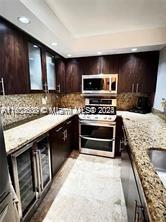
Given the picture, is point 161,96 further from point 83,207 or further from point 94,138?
point 83,207

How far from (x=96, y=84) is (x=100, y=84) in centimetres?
9

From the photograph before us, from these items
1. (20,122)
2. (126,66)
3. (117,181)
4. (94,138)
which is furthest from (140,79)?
(20,122)

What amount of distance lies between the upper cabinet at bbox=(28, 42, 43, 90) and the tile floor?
5.08 feet

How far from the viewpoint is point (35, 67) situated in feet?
6.85

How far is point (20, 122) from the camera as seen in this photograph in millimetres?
1983

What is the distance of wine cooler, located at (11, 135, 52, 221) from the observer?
124cm

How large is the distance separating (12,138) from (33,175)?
501 millimetres

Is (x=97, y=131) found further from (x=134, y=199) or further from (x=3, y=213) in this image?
(x=3, y=213)

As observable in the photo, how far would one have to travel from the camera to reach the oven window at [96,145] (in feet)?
8.92

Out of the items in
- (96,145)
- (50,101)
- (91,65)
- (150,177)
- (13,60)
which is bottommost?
(96,145)

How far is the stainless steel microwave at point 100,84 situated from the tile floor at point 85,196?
4.94ft

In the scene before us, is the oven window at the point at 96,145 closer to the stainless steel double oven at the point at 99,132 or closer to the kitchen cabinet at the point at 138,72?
the stainless steel double oven at the point at 99,132

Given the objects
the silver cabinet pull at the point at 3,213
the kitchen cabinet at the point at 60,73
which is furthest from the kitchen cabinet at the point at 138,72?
→ the silver cabinet pull at the point at 3,213

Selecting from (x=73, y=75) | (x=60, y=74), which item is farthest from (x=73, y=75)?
(x=60, y=74)
